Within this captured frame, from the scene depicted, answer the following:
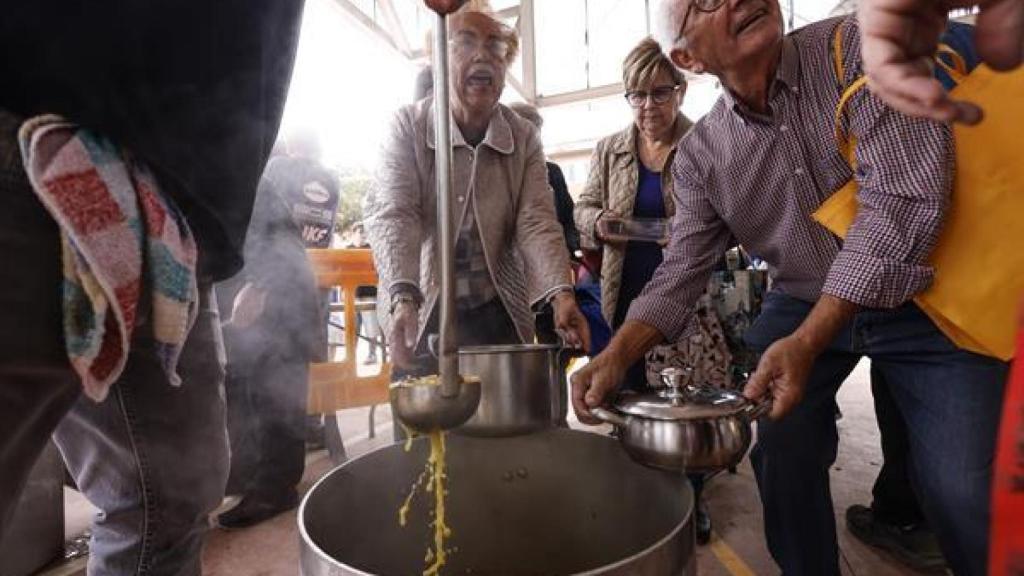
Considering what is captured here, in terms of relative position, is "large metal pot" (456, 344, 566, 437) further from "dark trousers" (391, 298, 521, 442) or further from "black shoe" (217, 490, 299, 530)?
"black shoe" (217, 490, 299, 530)

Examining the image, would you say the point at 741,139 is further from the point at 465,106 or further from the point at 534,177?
the point at 465,106

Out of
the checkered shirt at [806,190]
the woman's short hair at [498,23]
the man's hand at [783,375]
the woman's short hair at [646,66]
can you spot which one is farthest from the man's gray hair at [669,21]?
the man's hand at [783,375]

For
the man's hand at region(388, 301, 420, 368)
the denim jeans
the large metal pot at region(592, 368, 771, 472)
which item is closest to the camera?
the denim jeans

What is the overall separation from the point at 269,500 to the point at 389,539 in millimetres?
1338

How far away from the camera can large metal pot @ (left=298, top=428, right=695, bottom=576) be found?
3.15 feet

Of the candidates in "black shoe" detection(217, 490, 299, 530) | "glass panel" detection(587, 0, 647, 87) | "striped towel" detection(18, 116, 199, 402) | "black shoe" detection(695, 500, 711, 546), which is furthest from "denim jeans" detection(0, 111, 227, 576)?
"glass panel" detection(587, 0, 647, 87)

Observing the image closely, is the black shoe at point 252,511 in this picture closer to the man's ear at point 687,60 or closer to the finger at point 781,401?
the finger at point 781,401

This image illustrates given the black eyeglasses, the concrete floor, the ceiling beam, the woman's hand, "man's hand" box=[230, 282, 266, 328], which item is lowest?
the concrete floor

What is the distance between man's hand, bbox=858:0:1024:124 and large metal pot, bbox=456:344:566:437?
2.57ft

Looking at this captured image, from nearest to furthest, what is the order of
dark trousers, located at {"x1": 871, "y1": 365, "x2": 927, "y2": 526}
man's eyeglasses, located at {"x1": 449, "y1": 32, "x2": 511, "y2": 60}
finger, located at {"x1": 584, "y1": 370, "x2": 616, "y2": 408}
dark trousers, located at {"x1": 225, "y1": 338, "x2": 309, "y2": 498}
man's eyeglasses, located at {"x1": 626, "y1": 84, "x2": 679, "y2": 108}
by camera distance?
finger, located at {"x1": 584, "y1": 370, "x2": 616, "y2": 408} < man's eyeglasses, located at {"x1": 449, "y1": 32, "x2": 511, "y2": 60} < dark trousers, located at {"x1": 871, "y1": 365, "x2": 927, "y2": 526} < man's eyeglasses, located at {"x1": 626, "y1": 84, "x2": 679, "y2": 108} < dark trousers, located at {"x1": 225, "y1": 338, "x2": 309, "y2": 498}

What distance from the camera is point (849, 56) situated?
114 cm

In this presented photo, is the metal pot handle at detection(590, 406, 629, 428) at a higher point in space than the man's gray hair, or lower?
lower

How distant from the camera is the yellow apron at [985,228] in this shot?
2.96ft

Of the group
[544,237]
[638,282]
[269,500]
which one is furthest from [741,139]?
[269,500]
